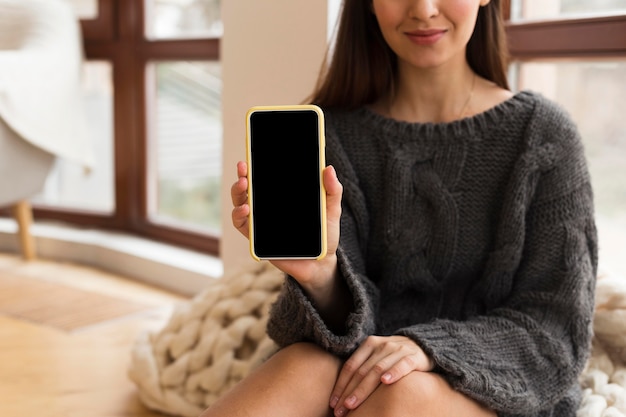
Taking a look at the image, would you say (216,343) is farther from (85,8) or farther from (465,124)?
(85,8)

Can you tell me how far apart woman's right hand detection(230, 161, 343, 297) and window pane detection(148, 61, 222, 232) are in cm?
161

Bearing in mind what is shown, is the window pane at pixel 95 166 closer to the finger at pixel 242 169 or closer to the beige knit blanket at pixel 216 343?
the beige knit blanket at pixel 216 343

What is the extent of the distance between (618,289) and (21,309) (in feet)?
5.37

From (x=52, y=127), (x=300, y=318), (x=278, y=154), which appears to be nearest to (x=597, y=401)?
(x=300, y=318)

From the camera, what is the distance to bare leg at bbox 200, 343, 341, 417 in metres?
1.12

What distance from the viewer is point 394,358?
1.11 m

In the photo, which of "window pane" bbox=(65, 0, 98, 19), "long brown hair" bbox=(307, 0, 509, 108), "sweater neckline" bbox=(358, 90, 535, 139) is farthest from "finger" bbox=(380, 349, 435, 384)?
"window pane" bbox=(65, 0, 98, 19)

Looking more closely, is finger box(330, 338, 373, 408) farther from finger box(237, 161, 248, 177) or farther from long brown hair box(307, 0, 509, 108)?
long brown hair box(307, 0, 509, 108)

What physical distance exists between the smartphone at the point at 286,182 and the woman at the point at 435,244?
0.02 m

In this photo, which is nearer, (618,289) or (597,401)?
(597,401)

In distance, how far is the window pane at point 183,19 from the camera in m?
2.72

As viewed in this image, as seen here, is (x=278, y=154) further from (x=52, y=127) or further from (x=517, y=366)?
(x=52, y=127)

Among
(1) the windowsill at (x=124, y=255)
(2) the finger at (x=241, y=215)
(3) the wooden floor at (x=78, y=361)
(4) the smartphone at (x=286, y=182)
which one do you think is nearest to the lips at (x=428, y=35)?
(4) the smartphone at (x=286, y=182)

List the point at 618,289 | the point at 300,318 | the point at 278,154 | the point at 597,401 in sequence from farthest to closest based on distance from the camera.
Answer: the point at 618,289
the point at 597,401
the point at 300,318
the point at 278,154
